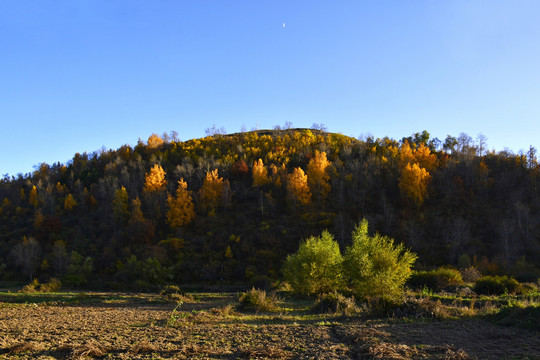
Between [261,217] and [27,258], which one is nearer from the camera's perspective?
[27,258]

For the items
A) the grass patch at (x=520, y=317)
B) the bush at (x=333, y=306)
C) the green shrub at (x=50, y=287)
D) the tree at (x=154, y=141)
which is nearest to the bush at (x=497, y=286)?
the grass patch at (x=520, y=317)

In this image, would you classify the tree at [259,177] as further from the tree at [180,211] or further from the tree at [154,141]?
the tree at [154,141]

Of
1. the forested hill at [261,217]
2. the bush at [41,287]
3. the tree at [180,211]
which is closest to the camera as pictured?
the bush at [41,287]

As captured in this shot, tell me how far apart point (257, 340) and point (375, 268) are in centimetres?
1426

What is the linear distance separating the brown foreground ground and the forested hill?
36457mm

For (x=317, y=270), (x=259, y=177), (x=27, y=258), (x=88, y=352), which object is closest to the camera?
(x=88, y=352)

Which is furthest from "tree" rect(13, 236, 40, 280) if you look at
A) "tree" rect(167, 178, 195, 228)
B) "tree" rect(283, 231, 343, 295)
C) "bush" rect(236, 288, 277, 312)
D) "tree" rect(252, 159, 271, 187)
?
"bush" rect(236, 288, 277, 312)

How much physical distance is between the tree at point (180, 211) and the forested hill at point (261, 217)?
270 millimetres

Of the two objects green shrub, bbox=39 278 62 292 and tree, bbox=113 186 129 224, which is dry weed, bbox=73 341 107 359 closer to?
green shrub, bbox=39 278 62 292

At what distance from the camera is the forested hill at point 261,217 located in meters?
58.2

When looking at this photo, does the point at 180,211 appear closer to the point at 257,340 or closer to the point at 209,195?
the point at 209,195

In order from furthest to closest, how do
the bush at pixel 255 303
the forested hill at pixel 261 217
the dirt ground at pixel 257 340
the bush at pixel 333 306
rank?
1. the forested hill at pixel 261 217
2. the bush at pixel 255 303
3. the bush at pixel 333 306
4. the dirt ground at pixel 257 340

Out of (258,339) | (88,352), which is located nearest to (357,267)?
(258,339)

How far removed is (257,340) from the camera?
11.2m
